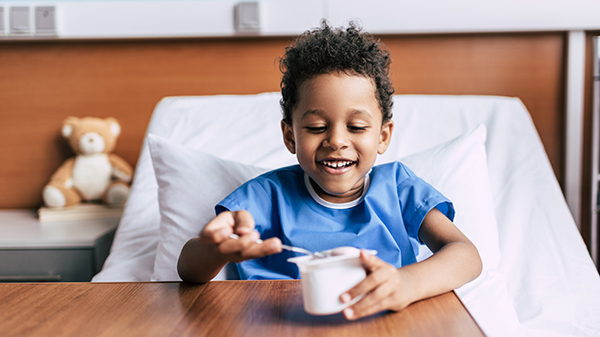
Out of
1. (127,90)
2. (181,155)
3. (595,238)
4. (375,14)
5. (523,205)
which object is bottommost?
(595,238)

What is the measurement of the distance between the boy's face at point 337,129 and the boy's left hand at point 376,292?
288 millimetres

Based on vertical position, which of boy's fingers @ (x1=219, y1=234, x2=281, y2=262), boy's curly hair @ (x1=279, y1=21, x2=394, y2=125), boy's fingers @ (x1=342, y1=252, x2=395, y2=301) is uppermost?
boy's curly hair @ (x1=279, y1=21, x2=394, y2=125)

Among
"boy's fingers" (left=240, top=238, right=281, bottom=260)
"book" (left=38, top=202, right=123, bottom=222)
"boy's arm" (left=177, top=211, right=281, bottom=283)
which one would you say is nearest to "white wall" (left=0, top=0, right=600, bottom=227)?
"book" (left=38, top=202, right=123, bottom=222)

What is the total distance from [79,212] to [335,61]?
1326 millimetres

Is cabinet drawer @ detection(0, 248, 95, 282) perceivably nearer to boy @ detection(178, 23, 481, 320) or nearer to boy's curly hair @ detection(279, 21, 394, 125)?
boy @ detection(178, 23, 481, 320)

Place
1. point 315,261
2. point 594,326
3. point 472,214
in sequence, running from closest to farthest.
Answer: point 315,261, point 594,326, point 472,214

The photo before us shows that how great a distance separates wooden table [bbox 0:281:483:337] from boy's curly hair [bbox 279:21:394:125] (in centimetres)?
39

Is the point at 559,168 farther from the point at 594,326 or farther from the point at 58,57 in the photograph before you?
the point at 58,57

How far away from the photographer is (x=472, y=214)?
113 cm

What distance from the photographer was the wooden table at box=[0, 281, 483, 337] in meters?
0.52

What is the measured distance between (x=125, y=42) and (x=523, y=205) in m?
1.56

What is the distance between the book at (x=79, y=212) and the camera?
1.72 meters

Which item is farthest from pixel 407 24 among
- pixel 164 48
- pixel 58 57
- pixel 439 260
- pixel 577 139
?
pixel 58 57

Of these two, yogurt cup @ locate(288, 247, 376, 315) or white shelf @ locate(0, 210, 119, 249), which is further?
white shelf @ locate(0, 210, 119, 249)
